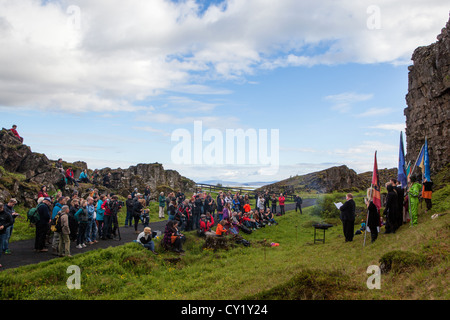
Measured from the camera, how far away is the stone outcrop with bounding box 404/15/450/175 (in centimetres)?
2156

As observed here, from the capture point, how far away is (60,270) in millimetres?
11578

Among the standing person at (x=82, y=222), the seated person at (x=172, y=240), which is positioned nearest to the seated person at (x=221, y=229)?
the seated person at (x=172, y=240)

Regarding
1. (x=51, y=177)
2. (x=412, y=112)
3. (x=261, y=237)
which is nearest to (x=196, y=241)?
(x=261, y=237)

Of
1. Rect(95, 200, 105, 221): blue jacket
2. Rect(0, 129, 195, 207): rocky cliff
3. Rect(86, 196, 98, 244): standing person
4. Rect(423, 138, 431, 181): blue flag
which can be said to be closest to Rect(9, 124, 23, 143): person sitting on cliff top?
Rect(0, 129, 195, 207): rocky cliff

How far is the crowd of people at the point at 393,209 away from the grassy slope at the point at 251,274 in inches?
19.4

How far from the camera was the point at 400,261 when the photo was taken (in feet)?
29.1

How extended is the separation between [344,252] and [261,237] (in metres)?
8.45

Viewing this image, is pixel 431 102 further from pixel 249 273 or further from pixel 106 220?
pixel 106 220

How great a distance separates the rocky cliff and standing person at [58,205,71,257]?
9.27 metres

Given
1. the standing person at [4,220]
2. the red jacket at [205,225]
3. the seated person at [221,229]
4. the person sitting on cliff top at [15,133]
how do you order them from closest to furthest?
the standing person at [4,220] → the seated person at [221,229] → the red jacket at [205,225] → the person sitting on cliff top at [15,133]

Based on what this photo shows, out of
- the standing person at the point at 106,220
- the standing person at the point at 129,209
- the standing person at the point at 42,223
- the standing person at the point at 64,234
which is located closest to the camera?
the standing person at the point at 64,234

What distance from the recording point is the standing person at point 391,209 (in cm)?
1356

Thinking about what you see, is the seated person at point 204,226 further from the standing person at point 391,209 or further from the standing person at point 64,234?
the standing person at point 391,209
